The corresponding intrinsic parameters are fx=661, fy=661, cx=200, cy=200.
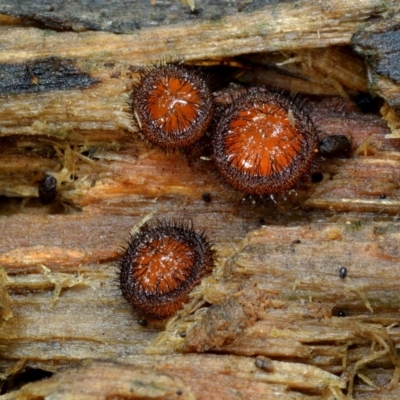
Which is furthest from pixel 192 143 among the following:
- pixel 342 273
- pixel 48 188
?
pixel 342 273

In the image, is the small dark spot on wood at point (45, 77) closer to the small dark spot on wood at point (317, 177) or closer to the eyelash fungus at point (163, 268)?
the eyelash fungus at point (163, 268)

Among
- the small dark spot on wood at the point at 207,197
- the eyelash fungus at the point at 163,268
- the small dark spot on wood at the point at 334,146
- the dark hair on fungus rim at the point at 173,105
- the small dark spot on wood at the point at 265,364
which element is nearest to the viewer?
the small dark spot on wood at the point at 265,364

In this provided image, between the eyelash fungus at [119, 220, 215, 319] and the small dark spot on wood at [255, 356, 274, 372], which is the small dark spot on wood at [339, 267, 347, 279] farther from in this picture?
the eyelash fungus at [119, 220, 215, 319]

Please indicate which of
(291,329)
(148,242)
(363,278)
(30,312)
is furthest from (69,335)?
(363,278)

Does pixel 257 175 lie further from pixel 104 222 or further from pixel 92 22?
pixel 92 22

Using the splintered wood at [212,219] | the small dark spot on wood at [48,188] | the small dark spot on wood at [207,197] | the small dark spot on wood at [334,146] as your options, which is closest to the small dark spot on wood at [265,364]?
the splintered wood at [212,219]
